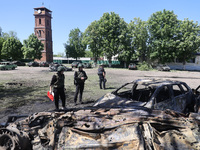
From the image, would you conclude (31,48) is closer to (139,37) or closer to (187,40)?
(139,37)

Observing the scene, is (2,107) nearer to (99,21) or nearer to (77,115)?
(77,115)

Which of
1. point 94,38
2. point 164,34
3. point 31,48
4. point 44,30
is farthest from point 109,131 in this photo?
point 44,30

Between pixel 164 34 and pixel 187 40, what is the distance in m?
5.21

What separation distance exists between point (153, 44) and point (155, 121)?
42.7 meters

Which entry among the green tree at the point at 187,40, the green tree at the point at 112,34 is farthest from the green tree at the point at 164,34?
the green tree at the point at 112,34

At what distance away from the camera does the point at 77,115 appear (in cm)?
335

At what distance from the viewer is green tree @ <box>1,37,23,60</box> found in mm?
53250

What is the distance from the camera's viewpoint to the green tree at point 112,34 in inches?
1694

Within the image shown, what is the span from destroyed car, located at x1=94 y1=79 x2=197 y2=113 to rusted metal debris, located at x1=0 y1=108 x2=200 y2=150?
1.44m

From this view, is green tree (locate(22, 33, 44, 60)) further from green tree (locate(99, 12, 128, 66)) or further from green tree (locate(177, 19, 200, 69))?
green tree (locate(177, 19, 200, 69))

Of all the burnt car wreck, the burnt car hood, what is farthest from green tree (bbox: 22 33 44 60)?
the burnt car wreck

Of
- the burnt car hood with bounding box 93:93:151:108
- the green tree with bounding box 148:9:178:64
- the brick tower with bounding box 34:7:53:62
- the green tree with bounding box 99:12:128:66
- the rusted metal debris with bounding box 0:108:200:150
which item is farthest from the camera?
the brick tower with bounding box 34:7:53:62

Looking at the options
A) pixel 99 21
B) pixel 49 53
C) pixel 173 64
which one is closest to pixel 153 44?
pixel 173 64

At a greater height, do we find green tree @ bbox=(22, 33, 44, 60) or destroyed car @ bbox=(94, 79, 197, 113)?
green tree @ bbox=(22, 33, 44, 60)
